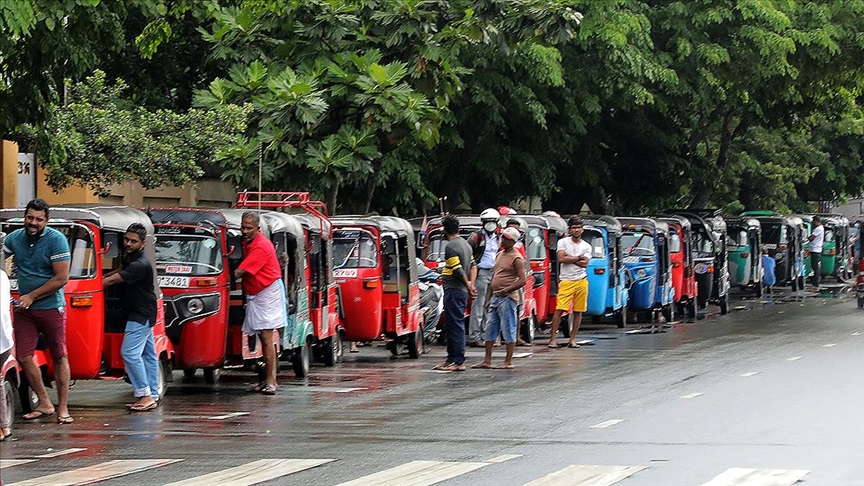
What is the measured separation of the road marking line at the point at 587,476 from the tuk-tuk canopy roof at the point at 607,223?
1841 centimetres

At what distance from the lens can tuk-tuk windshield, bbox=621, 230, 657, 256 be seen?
31.6 meters

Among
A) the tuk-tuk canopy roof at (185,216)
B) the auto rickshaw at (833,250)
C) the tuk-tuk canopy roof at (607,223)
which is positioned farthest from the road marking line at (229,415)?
the auto rickshaw at (833,250)

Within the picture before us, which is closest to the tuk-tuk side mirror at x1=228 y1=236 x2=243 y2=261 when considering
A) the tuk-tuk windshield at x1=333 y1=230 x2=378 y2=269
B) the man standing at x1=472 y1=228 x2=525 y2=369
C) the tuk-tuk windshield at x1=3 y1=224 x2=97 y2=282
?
the tuk-tuk windshield at x1=3 y1=224 x2=97 y2=282

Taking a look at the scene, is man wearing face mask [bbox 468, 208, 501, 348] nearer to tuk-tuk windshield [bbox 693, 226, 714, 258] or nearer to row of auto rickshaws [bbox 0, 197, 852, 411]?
row of auto rickshaws [bbox 0, 197, 852, 411]

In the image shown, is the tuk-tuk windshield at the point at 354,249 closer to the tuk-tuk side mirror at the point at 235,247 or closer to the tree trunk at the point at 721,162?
the tuk-tuk side mirror at the point at 235,247

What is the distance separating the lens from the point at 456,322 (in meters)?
20.0

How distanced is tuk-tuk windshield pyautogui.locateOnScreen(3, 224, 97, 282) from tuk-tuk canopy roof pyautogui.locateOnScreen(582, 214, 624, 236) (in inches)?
606

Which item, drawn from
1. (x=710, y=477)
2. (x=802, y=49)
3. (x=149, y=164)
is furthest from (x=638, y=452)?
(x=802, y=49)

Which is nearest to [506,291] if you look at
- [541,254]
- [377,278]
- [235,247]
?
[377,278]

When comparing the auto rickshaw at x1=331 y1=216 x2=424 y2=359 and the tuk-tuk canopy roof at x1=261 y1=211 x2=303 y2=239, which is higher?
the tuk-tuk canopy roof at x1=261 y1=211 x2=303 y2=239

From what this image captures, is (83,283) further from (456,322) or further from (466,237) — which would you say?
(466,237)

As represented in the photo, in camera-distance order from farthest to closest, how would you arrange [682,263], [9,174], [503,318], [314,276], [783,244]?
[783,244] < [682,263] < [9,174] < [314,276] < [503,318]

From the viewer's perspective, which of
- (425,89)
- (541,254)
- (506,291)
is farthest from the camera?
(541,254)

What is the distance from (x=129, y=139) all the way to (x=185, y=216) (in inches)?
263
